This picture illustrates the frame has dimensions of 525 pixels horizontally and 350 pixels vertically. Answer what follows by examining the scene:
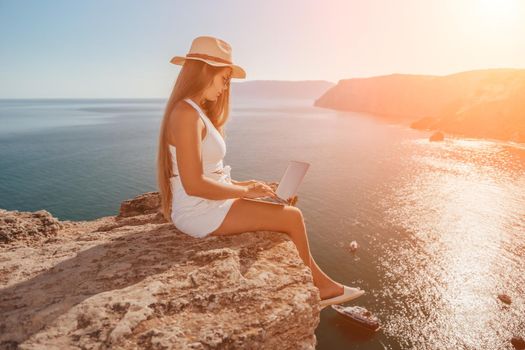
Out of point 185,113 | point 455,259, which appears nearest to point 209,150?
point 185,113

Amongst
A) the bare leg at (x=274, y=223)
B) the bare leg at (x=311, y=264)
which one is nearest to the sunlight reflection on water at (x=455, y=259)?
the bare leg at (x=311, y=264)

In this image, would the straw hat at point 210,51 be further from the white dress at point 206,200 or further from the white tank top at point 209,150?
the white dress at point 206,200

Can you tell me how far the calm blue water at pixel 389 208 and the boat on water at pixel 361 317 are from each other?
0.73 metres

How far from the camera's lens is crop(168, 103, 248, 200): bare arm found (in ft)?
12.1

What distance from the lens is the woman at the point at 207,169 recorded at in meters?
3.79

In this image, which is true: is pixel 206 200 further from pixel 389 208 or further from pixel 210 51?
pixel 389 208

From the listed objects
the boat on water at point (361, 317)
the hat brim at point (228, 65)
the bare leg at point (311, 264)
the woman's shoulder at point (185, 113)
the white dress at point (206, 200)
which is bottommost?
the boat on water at point (361, 317)

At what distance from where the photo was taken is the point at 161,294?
3418mm

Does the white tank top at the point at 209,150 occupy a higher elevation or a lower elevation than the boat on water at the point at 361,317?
higher

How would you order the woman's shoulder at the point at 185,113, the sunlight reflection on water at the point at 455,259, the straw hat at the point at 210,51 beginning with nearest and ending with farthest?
the woman's shoulder at the point at 185,113 → the straw hat at the point at 210,51 → the sunlight reflection on water at the point at 455,259

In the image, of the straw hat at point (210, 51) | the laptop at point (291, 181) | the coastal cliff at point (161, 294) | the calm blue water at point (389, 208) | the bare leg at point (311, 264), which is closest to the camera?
the coastal cliff at point (161, 294)

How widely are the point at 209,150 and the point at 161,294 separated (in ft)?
5.67

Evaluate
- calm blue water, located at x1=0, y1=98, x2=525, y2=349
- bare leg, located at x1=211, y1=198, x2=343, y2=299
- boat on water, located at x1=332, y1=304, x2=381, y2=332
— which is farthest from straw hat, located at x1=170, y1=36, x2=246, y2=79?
boat on water, located at x1=332, y1=304, x2=381, y2=332

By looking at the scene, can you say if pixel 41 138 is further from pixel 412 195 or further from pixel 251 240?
pixel 251 240
